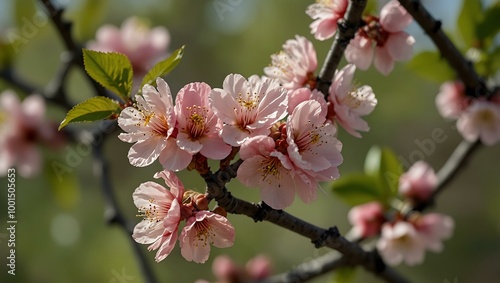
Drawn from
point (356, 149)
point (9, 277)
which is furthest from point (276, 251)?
point (9, 277)

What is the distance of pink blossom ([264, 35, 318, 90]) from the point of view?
0.88 meters

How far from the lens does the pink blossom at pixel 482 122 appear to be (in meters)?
1.30

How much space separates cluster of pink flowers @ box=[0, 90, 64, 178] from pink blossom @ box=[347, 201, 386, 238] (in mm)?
907

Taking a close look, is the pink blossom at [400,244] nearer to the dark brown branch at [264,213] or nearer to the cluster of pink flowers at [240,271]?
the dark brown branch at [264,213]

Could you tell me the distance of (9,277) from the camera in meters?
3.72

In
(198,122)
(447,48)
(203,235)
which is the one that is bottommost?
(447,48)

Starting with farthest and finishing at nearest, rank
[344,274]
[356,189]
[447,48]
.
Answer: [356,189] → [344,274] → [447,48]

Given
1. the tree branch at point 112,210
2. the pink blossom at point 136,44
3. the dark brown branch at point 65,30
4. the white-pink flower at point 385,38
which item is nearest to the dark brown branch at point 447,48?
the white-pink flower at point 385,38

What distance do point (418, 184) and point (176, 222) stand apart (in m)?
0.90

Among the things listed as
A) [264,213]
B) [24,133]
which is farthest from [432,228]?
[24,133]

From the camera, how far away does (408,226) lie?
133 cm

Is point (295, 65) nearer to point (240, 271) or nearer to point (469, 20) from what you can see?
point (469, 20)

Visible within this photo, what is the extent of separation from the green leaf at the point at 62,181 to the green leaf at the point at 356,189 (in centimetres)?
91

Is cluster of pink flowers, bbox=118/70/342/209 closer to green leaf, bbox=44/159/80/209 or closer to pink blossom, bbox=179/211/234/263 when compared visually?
pink blossom, bbox=179/211/234/263
